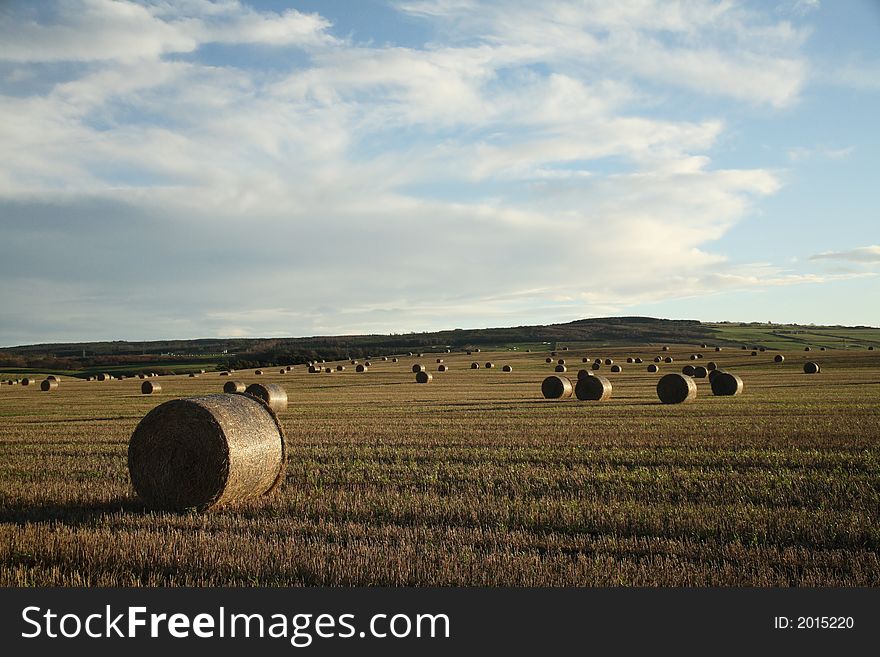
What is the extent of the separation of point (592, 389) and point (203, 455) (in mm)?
21079

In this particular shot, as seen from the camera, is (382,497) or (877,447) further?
(877,447)

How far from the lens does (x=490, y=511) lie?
9.09 m

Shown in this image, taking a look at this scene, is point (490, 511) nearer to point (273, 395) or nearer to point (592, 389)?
point (273, 395)

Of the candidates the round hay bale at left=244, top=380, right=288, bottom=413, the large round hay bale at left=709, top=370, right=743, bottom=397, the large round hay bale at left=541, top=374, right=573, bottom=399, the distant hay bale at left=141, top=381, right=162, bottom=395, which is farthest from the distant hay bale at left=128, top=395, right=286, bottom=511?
the distant hay bale at left=141, top=381, right=162, bottom=395

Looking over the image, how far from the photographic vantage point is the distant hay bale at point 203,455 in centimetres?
1016

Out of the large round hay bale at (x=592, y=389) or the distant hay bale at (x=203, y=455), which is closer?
the distant hay bale at (x=203, y=455)

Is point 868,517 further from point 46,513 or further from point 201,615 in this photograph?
point 46,513

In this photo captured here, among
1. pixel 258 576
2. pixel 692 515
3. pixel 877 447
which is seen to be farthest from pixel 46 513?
pixel 877 447

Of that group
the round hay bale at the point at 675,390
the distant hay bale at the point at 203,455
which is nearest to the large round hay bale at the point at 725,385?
the round hay bale at the point at 675,390

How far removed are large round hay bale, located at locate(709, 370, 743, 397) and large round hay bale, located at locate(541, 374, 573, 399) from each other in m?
6.11

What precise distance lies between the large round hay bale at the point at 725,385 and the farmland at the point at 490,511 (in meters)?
11.5

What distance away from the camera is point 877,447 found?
13609 mm

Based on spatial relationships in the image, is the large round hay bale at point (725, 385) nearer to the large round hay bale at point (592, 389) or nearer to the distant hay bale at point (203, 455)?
the large round hay bale at point (592, 389)

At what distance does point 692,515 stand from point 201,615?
18.7 ft
